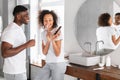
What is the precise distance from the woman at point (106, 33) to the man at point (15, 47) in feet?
3.43

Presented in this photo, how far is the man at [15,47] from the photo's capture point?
Answer: 1.87 metres

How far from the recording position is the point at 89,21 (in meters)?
2.84

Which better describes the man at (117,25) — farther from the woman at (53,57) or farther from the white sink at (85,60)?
the woman at (53,57)

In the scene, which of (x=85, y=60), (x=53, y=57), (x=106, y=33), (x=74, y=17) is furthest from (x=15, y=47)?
(x=74, y=17)

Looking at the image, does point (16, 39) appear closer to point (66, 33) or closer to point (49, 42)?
point (49, 42)

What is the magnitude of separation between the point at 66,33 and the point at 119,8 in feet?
3.06

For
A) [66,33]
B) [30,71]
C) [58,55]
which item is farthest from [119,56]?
[30,71]

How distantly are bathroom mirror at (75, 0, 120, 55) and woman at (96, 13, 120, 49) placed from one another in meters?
0.06

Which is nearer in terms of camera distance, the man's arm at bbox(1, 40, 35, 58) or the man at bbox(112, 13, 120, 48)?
the man's arm at bbox(1, 40, 35, 58)

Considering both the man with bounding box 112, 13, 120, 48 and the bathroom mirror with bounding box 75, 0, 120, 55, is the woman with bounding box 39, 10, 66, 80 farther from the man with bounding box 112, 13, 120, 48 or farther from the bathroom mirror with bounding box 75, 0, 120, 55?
the man with bounding box 112, 13, 120, 48

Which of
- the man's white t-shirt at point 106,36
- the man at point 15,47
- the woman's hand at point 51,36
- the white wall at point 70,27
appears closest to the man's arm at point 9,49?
the man at point 15,47

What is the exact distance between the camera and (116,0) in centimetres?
244

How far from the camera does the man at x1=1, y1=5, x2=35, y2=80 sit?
187 cm

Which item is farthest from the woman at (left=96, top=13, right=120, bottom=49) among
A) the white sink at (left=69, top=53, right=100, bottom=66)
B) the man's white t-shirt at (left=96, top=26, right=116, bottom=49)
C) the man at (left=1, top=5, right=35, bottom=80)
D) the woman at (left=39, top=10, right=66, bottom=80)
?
the man at (left=1, top=5, right=35, bottom=80)
